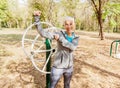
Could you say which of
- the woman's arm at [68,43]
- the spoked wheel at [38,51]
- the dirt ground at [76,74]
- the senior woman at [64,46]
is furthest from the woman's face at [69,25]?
the dirt ground at [76,74]

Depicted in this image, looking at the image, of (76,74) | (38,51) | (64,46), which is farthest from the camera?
(76,74)

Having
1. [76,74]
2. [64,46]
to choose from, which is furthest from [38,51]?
[76,74]

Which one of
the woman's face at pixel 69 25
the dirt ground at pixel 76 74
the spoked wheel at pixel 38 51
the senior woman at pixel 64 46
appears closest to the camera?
the senior woman at pixel 64 46

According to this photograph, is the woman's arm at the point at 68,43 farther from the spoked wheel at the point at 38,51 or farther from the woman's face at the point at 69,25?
the spoked wheel at the point at 38,51

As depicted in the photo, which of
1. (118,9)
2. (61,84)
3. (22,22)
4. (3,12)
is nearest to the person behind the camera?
(61,84)

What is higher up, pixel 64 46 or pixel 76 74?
pixel 64 46

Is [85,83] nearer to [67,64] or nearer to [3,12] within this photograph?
[67,64]

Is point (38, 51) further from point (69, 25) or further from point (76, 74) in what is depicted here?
point (76, 74)

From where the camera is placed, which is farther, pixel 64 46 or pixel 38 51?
pixel 38 51

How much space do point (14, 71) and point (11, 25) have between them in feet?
193

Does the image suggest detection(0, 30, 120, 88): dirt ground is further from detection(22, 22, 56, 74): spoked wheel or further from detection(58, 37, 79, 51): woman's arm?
detection(58, 37, 79, 51): woman's arm

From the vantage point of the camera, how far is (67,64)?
11.5 ft

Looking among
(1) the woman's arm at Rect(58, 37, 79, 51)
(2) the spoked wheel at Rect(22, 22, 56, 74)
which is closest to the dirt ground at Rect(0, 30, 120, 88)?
(2) the spoked wheel at Rect(22, 22, 56, 74)

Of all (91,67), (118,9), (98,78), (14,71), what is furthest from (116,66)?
(118,9)
